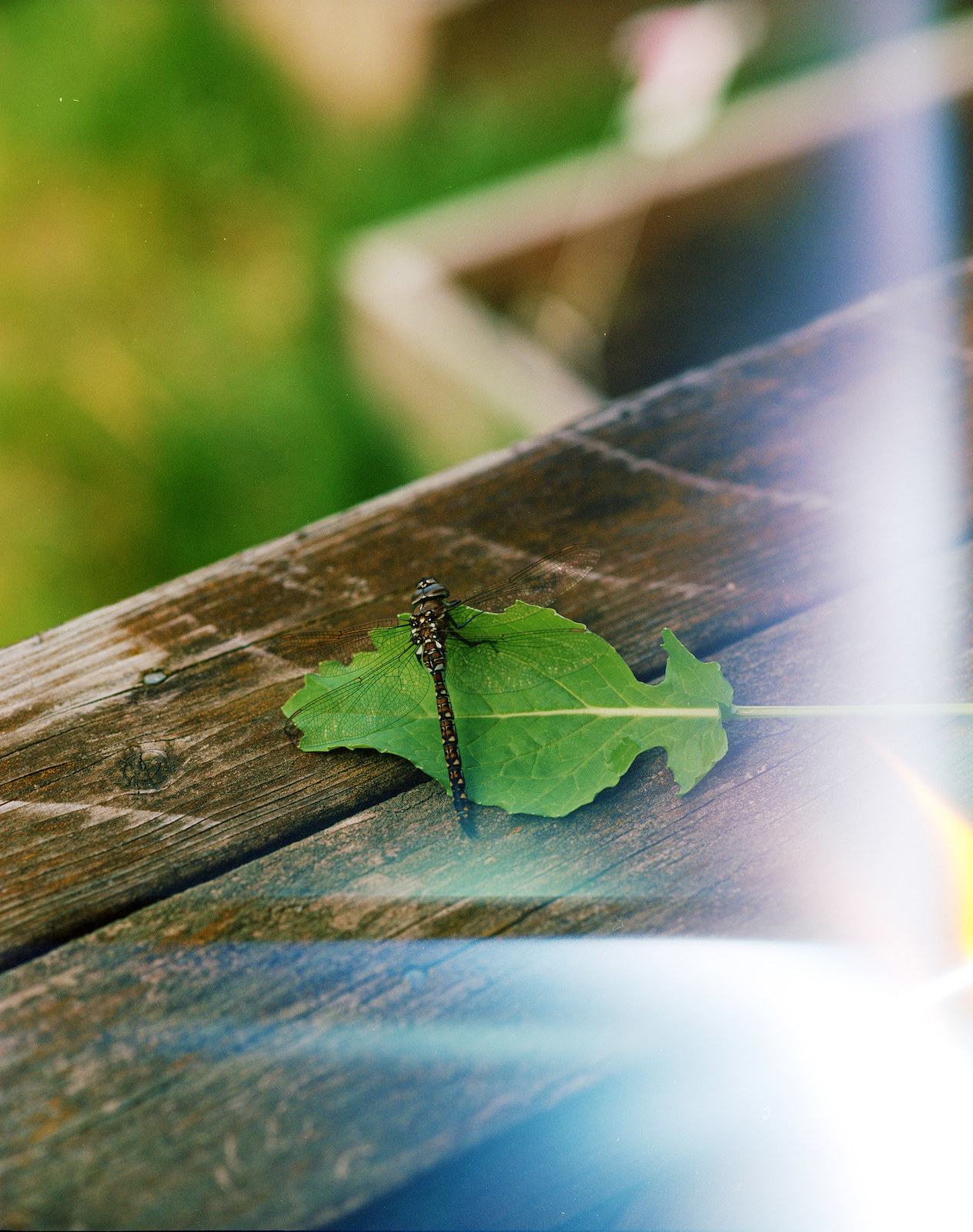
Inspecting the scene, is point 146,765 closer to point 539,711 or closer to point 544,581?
point 539,711

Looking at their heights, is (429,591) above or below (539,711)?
above

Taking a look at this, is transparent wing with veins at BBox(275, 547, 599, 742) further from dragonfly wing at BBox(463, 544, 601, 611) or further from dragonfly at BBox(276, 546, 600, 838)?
dragonfly wing at BBox(463, 544, 601, 611)

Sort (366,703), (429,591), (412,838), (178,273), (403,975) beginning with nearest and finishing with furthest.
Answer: (403,975) < (412,838) < (366,703) < (429,591) < (178,273)

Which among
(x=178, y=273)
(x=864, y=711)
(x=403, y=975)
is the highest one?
(x=178, y=273)

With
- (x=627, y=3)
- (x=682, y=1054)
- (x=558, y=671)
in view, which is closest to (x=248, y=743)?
(x=558, y=671)

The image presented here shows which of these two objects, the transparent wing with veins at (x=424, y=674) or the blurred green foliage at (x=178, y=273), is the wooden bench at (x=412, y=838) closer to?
the transparent wing with veins at (x=424, y=674)

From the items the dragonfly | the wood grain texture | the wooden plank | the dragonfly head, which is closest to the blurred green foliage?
the wood grain texture

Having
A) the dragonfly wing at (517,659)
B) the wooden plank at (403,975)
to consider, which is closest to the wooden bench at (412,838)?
the wooden plank at (403,975)

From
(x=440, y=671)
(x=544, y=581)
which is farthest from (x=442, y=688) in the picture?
(x=544, y=581)
